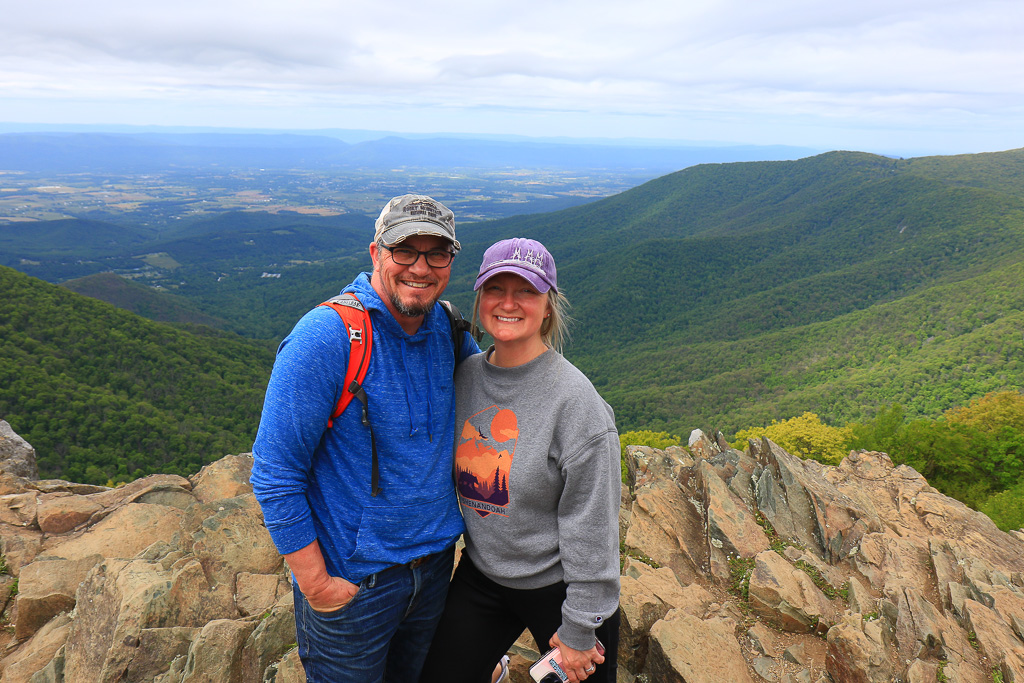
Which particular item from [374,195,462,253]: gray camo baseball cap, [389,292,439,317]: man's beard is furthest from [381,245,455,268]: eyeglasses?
[389,292,439,317]: man's beard

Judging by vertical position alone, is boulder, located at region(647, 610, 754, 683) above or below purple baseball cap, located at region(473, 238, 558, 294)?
below

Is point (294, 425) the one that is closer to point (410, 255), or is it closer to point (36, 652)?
point (410, 255)

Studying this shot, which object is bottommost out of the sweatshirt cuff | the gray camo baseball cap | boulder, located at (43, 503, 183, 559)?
boulder, located at (43, 503, 183, 559)

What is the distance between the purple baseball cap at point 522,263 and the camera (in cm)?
344

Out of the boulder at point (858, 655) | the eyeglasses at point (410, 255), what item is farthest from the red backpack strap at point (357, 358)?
the boulder at point (858, 655)

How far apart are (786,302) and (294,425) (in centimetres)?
13020

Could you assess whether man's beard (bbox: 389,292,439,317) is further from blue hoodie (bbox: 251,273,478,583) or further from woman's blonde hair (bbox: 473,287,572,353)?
woman's blonde hair (bbox: 473,287,572,353)

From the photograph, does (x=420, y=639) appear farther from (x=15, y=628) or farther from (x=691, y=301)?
(x=691, y=301)

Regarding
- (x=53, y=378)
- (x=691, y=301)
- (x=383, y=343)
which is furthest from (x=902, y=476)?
(x=691, y=301)

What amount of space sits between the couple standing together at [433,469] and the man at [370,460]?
0.03 ft

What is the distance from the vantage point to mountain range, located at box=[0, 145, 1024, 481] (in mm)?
62875

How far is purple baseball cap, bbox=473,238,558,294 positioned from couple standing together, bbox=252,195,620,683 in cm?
1

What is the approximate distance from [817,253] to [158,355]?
157843mm

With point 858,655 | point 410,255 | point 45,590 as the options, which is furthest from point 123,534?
point 858,655
